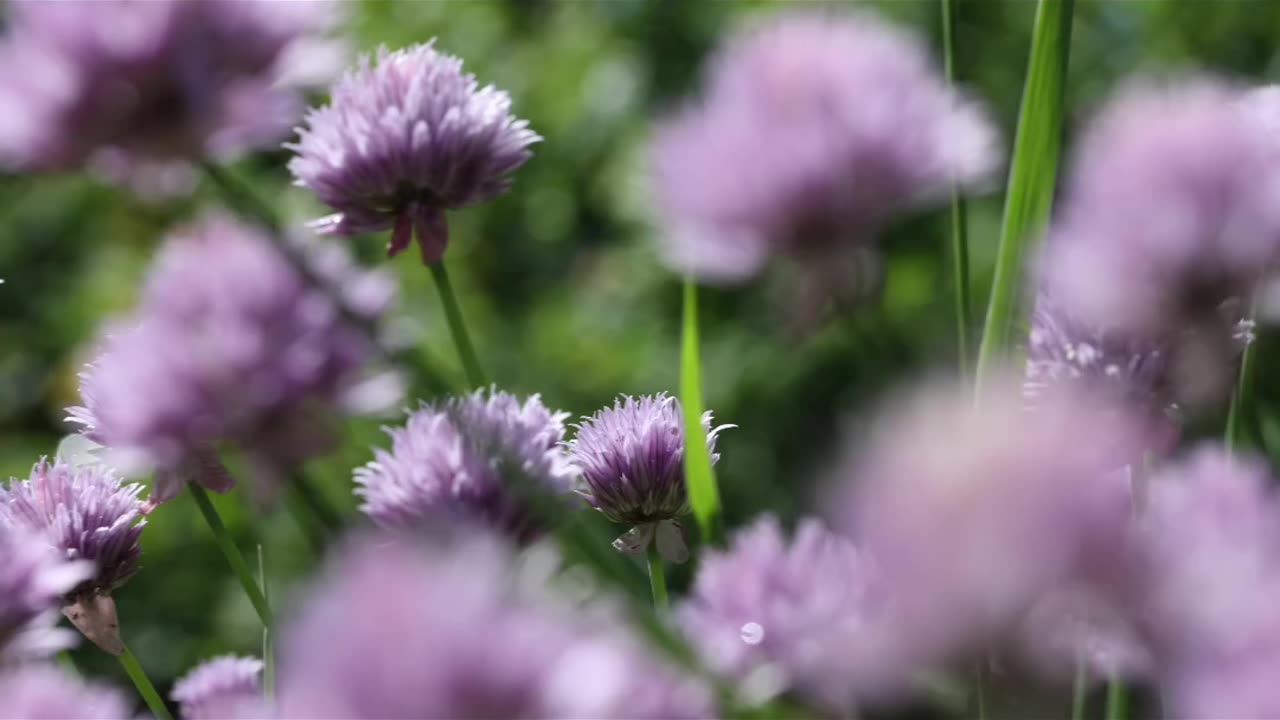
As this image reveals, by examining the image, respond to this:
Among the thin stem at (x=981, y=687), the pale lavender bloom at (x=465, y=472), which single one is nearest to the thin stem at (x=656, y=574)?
the pale lavender bloom at (x=465, y=472)

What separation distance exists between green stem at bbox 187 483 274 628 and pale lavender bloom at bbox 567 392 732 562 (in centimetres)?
14

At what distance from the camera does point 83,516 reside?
1.86 ft

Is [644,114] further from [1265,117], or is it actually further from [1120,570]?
[1120,570]

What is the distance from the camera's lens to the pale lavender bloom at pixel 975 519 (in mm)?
263

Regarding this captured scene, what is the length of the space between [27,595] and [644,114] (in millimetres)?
2805

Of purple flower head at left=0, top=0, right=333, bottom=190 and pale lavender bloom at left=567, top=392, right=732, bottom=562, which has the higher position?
pale lavender bloom at left=567, top=392, right=732, bottom=562

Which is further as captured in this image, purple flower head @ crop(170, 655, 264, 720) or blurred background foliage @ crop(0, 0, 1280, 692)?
blurred background foliage @ crop(0, 0, 1280, 692)

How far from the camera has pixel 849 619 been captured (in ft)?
1.20

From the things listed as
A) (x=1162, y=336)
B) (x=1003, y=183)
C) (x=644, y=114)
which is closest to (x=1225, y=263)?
(x=1162, y=336)

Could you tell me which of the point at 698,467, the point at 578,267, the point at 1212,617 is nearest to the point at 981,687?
the point at 1212,617

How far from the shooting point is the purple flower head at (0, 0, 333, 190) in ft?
1.15

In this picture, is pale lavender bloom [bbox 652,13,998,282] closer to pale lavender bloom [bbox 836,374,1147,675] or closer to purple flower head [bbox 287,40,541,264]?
pale lavender bloom [bbox 836,374,1147,675]

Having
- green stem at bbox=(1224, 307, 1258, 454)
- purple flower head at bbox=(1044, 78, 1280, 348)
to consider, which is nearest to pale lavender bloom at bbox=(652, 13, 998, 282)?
purple flower head at bbox=(1044, 78, 1280, 348)

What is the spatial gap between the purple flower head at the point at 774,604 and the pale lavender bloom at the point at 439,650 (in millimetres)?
94
